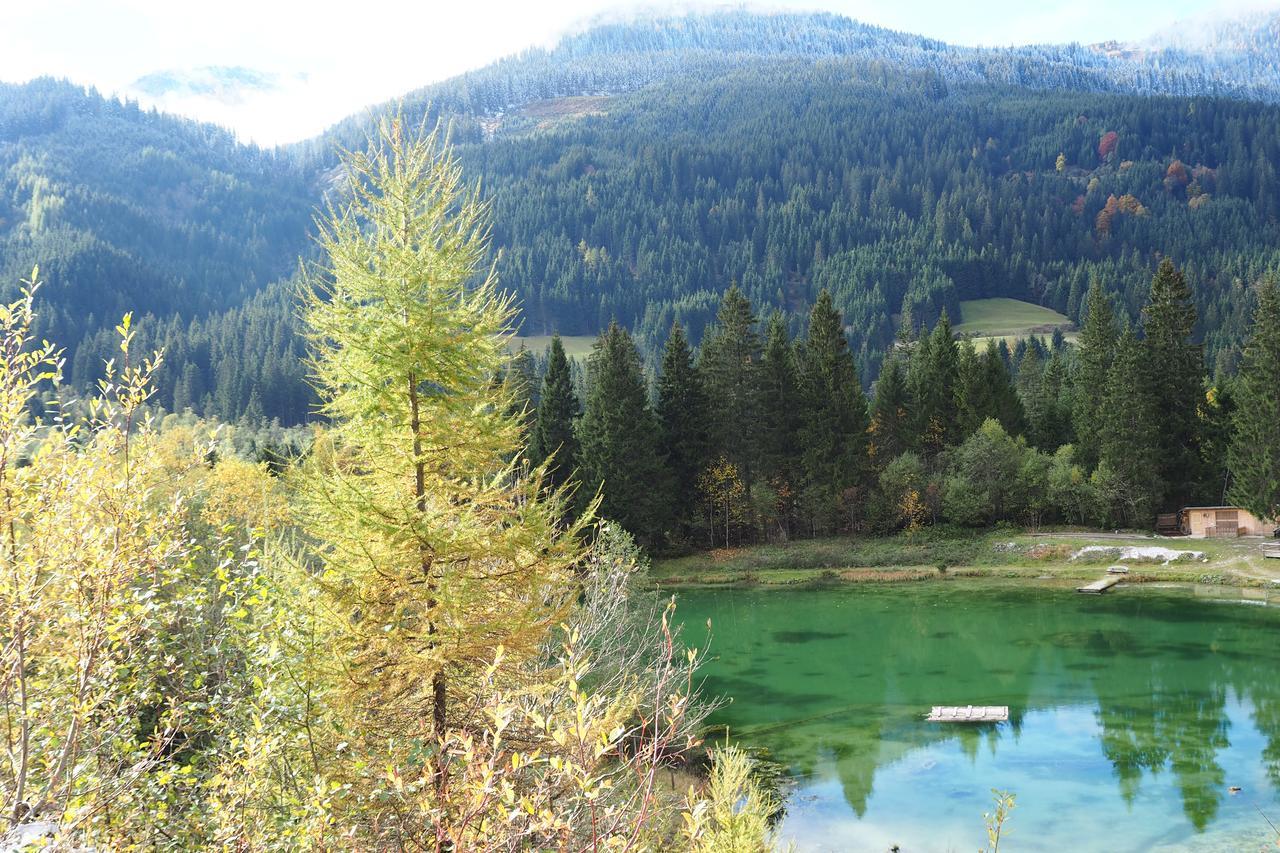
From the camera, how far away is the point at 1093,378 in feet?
197

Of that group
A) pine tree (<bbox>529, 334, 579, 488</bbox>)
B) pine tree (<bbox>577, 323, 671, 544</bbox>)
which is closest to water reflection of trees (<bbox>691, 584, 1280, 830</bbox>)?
pine tree (<bbox>577, 323, 671, 544</bbox>)

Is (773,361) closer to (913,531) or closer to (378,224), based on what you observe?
(913,531)

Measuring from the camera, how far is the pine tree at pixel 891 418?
209ft

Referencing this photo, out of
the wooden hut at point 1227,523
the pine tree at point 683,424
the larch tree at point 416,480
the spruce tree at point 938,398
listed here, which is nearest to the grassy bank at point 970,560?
the wooden hut at point 1227,523

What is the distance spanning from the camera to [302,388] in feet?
443

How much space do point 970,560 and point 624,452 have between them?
20.6m

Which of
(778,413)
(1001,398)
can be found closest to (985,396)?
(1001,398)

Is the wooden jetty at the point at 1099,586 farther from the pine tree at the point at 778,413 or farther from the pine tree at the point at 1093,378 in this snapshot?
the pine tree at the point at 778,413

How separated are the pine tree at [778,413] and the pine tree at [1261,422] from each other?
24.3m

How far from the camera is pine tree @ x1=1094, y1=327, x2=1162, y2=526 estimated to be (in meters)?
53.2

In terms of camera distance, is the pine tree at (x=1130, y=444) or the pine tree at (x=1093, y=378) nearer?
the pine tree at (x=1130, y=444)

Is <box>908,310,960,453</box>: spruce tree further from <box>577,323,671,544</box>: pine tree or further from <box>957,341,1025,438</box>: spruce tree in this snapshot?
<box>577,323,671,544</box>: pine tree

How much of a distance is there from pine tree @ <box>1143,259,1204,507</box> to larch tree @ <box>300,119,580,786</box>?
53.1 m

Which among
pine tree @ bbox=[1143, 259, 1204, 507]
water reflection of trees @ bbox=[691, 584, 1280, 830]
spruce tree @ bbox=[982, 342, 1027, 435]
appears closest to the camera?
water reflection of trees @ bbox=[691, 584, 1280, 830]
